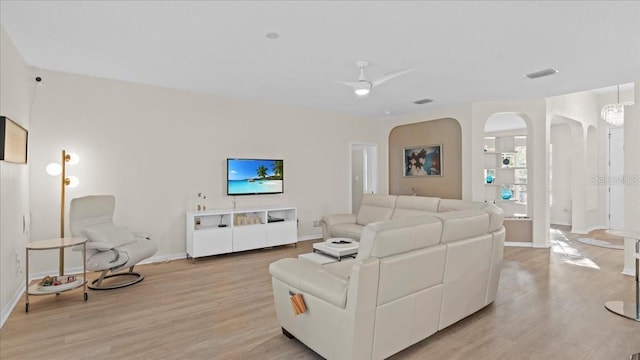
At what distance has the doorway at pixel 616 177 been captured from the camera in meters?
7.62

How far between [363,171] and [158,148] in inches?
193

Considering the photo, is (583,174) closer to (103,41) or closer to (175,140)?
(175,140)

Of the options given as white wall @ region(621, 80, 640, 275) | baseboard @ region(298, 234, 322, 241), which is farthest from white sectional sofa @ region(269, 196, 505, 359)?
baseboard @ region(298, 234, 322, 241)

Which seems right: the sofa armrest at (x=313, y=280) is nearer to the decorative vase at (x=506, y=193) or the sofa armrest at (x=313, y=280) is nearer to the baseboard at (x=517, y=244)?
the baseboard at (x=517, y=244)

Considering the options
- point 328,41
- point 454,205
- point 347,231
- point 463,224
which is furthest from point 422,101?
point 463,224

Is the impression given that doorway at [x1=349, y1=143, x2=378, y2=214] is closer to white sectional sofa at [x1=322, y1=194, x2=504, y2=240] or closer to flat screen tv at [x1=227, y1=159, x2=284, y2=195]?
white sectional sofa at [x1=322, y1=194, x2=504, y2=240]

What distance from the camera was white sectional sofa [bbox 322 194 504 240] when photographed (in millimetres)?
5579

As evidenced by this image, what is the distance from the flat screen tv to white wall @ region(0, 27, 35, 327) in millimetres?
2700

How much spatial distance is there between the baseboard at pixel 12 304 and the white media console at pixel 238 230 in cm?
197

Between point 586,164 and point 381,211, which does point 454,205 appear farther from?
point 586,164

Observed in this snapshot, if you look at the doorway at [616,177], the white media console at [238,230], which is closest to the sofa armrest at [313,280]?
the white media console at [238,230]

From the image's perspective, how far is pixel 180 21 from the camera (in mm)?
3018

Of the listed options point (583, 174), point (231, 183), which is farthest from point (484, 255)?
point (583, 174)

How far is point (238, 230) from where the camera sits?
5559 mm
